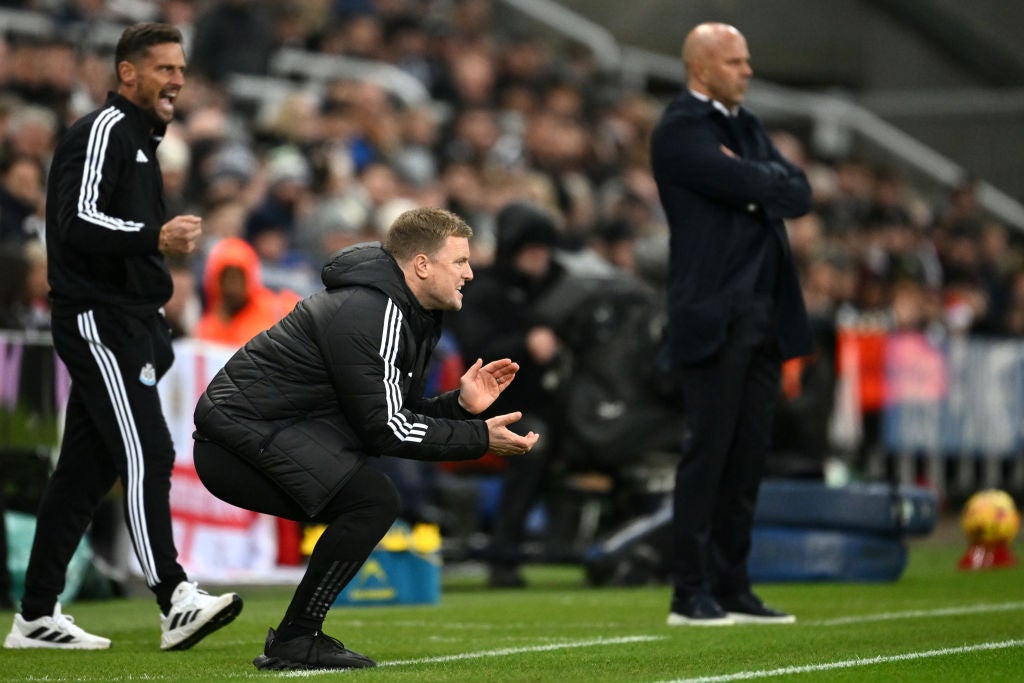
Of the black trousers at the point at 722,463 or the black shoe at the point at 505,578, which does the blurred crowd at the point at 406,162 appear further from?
the black trousers at the point at 722,463

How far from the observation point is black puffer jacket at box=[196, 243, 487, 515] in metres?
6.33

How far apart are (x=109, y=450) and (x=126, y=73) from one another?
1476mm

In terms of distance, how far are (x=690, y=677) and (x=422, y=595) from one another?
13.5 feet

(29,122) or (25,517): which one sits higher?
(29,122)

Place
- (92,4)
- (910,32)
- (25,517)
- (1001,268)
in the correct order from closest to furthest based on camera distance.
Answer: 1. (25,517)
2. (92,4)
3. (1001,268)
4. (910,32)

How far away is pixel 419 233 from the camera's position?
6.58 m

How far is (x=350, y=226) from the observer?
49.4ft

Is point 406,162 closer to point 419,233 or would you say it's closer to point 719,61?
point 719,61

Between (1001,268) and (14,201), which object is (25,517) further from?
(1001,268)

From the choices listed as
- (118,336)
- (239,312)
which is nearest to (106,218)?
(118,336)

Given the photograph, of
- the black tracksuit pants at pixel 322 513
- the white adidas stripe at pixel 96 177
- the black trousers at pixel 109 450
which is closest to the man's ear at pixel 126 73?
the white adidas stripe at pixel 96 177

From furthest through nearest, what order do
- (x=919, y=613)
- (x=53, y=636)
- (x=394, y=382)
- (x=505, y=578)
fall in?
(x=505, y=578)
(x=919, y=613)
(x=53, y=636)
(x=394, y=382)

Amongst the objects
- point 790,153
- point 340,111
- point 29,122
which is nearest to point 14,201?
point 29,122

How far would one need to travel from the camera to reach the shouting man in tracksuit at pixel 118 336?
7.28 meters
